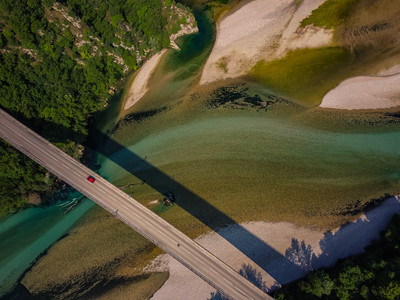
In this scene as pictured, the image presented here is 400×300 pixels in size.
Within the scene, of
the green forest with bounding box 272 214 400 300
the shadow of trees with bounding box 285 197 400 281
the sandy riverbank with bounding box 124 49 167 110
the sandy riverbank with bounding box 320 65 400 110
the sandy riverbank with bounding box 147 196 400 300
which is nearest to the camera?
the green forest with bounding box 272 214 400 300

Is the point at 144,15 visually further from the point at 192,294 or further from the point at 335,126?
the point at 192,294

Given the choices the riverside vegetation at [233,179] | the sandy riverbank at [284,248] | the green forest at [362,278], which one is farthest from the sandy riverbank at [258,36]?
the green forest at [362,278]

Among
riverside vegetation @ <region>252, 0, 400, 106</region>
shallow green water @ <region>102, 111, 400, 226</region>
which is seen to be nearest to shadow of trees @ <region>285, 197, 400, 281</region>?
shallow green water @ <region>102, 111, 400, 226</region>

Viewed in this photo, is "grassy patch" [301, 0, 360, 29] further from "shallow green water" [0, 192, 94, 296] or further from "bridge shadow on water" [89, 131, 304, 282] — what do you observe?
"shallow green water" [0, 192, 94, 296]

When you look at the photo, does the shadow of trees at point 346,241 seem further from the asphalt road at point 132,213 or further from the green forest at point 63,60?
the green forest at point 63,60

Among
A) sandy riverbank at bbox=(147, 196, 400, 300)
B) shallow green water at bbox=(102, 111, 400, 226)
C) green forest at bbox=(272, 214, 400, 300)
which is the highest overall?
shallow green water at bbox=(102, 111, 400, 226)

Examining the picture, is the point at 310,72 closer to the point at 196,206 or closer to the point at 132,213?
the point at 196,206

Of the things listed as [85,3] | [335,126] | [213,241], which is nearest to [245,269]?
[213,241]
